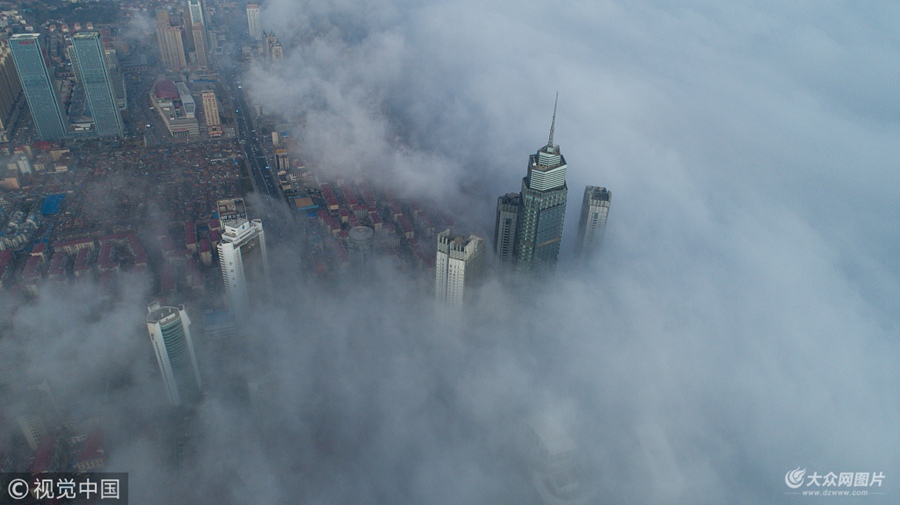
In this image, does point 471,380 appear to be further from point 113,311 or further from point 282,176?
point 282,176

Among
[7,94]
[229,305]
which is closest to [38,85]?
[7,94]

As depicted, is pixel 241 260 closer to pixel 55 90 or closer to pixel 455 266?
pixel 455 266

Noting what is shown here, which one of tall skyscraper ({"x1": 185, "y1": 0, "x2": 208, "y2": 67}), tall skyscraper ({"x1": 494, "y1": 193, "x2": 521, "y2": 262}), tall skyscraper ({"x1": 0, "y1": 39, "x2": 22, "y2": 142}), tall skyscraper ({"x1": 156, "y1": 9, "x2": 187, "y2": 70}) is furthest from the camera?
tall skyscraper ({"x1": 185, "y1": 0, "x2": 208, "y2": 67})

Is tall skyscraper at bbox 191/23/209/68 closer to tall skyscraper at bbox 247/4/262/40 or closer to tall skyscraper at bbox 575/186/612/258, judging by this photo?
tall skyscraper at bbox 247/4/262/40

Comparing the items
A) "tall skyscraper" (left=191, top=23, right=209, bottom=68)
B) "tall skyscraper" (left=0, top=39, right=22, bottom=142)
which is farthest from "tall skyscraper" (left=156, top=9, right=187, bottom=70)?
"tall skyscraper" (left=0, top=39, right=22, bottom=142)

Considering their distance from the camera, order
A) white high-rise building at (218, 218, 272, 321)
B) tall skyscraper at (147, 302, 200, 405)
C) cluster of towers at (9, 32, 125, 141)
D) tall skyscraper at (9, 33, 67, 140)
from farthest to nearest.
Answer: cluster of towers at (9, 32, 125, 141) → tall skyscraper at (9, 33, 67, 140) → white high-rise building at (218, 218, 272, 321) → tall skyscraper at (147, 302, 200, 405)

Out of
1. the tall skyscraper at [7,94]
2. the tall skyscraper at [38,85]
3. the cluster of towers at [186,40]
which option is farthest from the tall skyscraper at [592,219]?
the cluster of towers at [186,40]

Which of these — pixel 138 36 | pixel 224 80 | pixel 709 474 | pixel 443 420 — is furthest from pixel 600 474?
pixel 138 36
